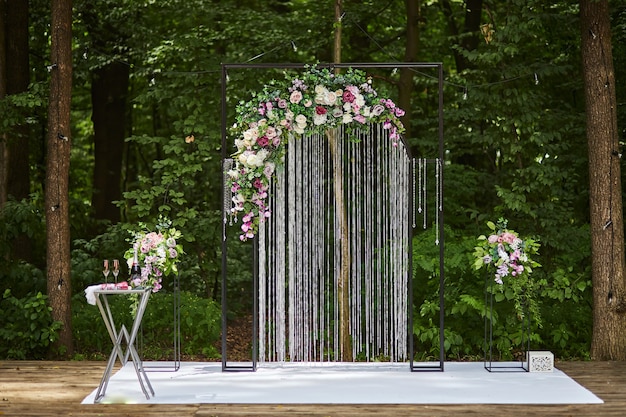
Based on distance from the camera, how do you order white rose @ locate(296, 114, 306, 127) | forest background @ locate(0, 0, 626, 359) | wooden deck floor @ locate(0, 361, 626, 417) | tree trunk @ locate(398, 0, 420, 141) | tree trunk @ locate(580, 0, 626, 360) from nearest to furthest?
wooden deck floor @ locate(0, 361, 626, 417)
white rose @ locate(296, 114, 306, 127)
tree trunk @ locate(580, 0, 626, 360)
forest background @ locate(0, 0, 626, 359)
tree trunk @ locate(398, 0, 420, 141)

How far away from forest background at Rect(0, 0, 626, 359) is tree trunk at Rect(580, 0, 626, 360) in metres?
0.20

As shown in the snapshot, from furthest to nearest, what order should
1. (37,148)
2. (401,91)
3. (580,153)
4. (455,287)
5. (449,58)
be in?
1. (449,58)
2. (37,148)
3. (401,91)
4. (580,153)
5. (455,287)

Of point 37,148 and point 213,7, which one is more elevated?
point 213,7

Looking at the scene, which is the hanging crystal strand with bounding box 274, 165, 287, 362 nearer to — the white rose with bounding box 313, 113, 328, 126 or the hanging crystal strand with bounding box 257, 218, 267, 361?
the hanging crystal strand with bounding box 257, 218, 267, 361

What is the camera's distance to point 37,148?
40.7 ft

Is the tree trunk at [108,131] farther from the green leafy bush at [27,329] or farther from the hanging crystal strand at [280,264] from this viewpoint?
the hanging crystal strand at [280,264]

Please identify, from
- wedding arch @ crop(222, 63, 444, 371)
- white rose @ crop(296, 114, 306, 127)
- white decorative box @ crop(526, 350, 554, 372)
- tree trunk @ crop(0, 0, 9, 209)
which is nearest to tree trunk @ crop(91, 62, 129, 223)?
tree trunk @ crop(0, 0, 9, 209)

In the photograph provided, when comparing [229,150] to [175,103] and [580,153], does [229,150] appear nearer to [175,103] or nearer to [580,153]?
[175,103]

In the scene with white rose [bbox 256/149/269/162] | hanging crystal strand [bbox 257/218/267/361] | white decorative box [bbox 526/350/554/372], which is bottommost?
white decorative box [bbox 526/350/554/372]

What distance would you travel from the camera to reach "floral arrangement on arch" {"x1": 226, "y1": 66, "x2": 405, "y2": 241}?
23.9 feet

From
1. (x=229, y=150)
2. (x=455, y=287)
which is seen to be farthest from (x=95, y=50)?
(x=455, y=287)

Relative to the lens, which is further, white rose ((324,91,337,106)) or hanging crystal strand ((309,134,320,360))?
hanging crystal strand ((309,134,320,360))

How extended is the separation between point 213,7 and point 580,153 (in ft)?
14.5

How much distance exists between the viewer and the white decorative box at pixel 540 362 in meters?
7.40
